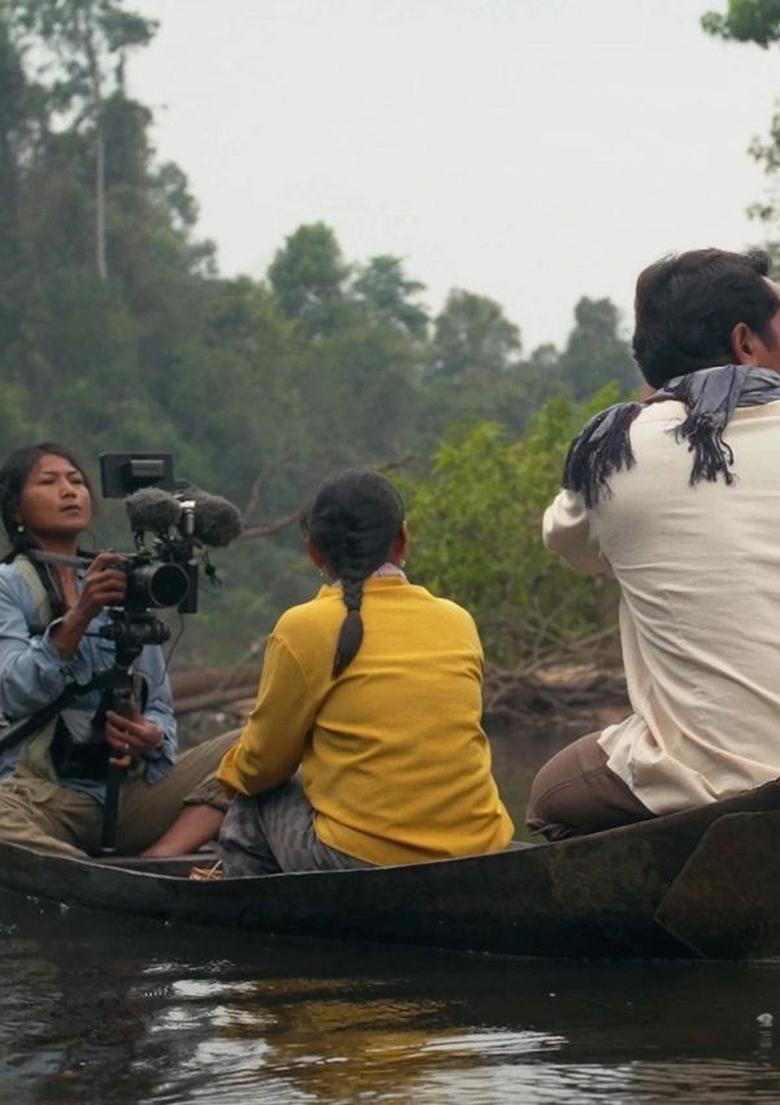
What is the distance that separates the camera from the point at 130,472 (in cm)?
524

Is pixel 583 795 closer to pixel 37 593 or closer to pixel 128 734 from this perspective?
pixel 128 734

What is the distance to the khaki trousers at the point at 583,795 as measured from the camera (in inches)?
154

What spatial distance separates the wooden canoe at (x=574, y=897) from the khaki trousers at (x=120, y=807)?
26.6 inches

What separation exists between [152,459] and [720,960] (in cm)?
A: 204

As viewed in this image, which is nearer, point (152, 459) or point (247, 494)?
point (152, 459)

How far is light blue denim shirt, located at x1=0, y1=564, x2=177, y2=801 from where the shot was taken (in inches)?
203

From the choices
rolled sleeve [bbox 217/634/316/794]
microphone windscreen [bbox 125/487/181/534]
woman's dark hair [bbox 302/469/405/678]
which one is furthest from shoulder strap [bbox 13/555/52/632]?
woman's dark hair [bbox 302/469/405/678]

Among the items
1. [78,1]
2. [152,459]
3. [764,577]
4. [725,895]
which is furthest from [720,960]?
[78,1]

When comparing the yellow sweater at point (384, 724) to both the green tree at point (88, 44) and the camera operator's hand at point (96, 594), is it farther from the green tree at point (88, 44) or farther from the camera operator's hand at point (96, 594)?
the green tree at point (88, 44)

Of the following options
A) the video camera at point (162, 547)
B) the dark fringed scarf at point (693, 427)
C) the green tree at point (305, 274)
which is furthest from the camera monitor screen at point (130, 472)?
the green tree at point (305, 274)

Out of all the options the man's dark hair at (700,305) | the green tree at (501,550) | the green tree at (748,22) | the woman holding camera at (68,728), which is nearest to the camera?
the man's dark hair at (700,305)

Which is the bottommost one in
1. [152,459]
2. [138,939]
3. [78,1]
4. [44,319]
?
[138,939]

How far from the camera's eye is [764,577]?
12.2 ft

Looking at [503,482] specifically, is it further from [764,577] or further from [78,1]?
[78,1]
